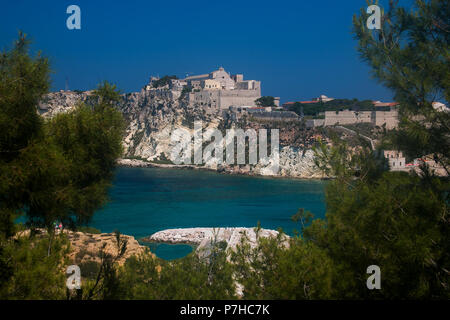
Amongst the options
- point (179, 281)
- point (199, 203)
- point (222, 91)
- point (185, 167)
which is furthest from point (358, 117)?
point (179, 281)

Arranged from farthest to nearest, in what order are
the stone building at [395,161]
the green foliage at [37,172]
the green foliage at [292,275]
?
the stone building at [395,161], the green foliage at [292,275], the green foliage at [37,172]

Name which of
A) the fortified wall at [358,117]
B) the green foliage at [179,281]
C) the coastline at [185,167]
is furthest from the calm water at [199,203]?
the green foliage at [179,281]

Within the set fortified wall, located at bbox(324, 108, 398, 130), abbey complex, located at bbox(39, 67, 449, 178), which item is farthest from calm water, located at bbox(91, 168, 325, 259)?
fortified wall, located at bbox(324, 108, 398, 130)

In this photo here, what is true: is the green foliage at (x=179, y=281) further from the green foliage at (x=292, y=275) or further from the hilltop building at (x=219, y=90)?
the hilltop building at (x=219, y=90)

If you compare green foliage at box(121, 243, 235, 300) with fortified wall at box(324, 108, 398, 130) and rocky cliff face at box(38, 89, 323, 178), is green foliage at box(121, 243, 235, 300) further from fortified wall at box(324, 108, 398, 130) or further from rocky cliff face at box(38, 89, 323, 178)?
rocky cliff face at box(38, 89, 323, 178)

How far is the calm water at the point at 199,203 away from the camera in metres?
19.0

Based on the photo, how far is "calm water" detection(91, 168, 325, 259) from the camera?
18953 millimetres

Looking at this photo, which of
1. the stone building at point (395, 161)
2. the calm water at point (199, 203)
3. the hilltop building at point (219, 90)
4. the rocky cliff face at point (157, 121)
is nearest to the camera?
the stone building at point (395, 161)

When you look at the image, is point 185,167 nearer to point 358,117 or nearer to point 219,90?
point 219,90

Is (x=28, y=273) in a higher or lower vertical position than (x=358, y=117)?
lower

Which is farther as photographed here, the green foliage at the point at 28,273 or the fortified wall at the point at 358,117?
the fortified wall at the point at 358,117

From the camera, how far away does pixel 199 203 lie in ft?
79.5
